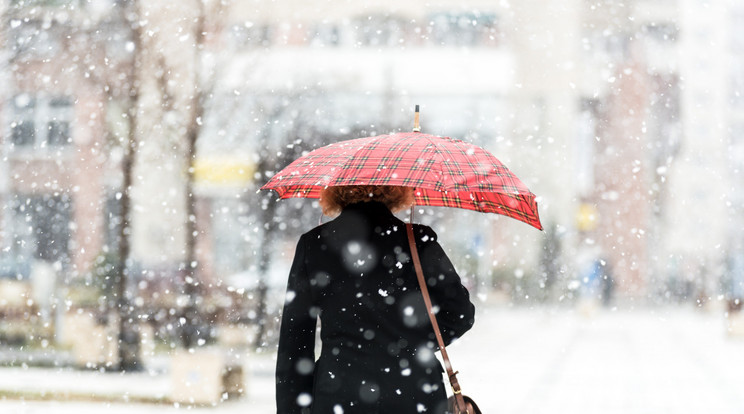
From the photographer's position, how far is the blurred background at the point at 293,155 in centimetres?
1182

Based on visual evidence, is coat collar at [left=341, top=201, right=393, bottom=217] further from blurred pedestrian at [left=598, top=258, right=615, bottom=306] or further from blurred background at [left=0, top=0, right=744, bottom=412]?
blurred pedestrian at [left=598, top=258, right=615, bottom=306]

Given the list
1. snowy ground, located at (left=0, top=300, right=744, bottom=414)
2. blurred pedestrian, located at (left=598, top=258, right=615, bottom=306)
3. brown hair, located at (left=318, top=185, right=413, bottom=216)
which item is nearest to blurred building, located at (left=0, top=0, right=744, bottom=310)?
blurred pedestrian, located at (left=598, top=258, right=615, bottom=306)

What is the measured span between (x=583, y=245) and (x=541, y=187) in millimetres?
6654

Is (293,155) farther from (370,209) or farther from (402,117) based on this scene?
(370,209)

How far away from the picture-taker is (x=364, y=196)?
2.96 meters

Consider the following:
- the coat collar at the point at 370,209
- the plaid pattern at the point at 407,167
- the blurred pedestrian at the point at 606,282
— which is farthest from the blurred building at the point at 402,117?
the coat collar at the point at 370,209

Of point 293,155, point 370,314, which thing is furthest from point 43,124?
point 370,314

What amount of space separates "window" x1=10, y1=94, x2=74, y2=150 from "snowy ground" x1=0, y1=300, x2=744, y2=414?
15309 mm

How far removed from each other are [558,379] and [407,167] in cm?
939

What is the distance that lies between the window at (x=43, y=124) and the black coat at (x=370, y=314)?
25.8m

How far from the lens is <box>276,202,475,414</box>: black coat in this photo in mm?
2750

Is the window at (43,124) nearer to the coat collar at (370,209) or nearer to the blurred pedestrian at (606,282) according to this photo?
the blurred pedestrian at (606,282)

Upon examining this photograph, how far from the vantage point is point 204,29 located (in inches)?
450

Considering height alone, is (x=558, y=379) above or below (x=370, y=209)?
below
